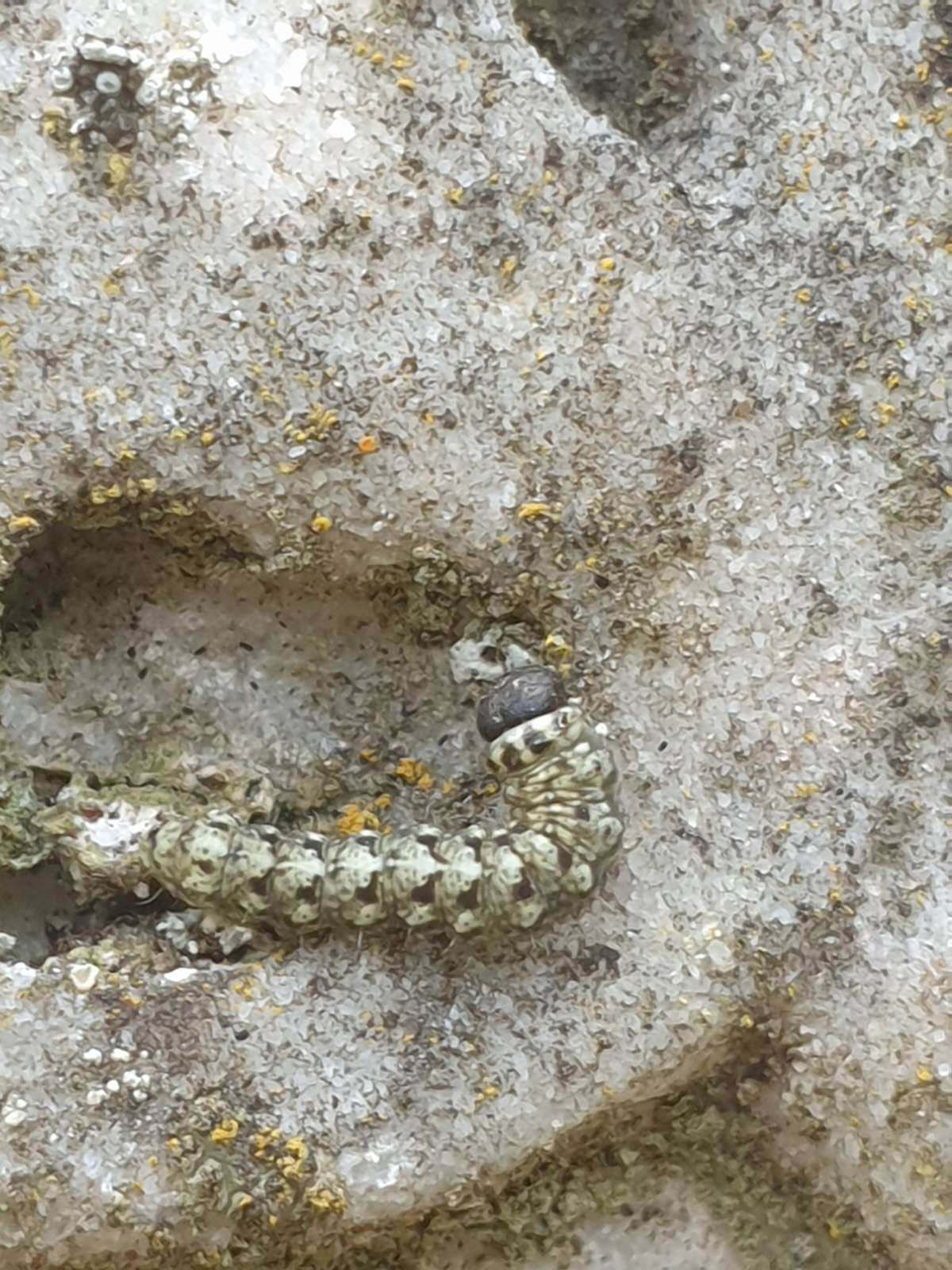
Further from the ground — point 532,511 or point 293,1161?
point 532,511

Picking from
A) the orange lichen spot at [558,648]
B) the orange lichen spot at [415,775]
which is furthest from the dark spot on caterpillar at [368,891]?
the orange lichen spot at [558,648]

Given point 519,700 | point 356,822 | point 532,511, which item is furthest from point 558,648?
point 356,822

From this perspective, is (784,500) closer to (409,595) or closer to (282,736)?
(409,595)

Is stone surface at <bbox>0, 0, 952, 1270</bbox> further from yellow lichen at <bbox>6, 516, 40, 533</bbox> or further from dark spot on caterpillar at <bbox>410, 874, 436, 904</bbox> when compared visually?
dark spot on caterpillar at <bbox>410, 874, 436, 904</bbox>

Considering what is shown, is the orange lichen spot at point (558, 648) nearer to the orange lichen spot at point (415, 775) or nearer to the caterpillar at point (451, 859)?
the caterpillar at point (451, 859)

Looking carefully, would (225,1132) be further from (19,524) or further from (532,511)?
(532,511)

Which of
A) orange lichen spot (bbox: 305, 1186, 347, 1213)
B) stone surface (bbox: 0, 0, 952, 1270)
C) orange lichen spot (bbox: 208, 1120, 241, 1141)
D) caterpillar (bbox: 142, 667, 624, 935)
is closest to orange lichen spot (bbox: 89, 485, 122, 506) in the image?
stone surface (bbox: 0, 0, 952, 1270)
